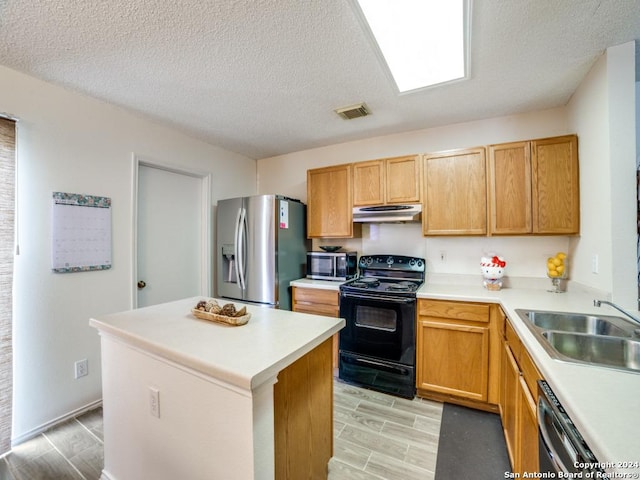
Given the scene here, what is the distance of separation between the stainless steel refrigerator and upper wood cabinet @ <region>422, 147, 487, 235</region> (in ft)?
4.65

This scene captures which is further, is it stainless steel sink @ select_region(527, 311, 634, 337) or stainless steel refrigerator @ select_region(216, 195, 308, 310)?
stainless steel refrigerator @ select_region(216, 195, 308, 310)

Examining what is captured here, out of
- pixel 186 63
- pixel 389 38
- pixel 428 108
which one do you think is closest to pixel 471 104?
pixel 428 108

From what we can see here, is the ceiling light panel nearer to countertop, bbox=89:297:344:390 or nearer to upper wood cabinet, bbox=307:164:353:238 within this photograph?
upper wood cabinet, bbox=307:164:353:238

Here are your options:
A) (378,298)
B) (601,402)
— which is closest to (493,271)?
(378,298)

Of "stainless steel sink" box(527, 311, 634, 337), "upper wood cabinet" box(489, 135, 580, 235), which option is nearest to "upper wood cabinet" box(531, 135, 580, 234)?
"upper wood cabinet" box(489, 135, 580, 235)

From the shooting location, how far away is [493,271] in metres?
2.32

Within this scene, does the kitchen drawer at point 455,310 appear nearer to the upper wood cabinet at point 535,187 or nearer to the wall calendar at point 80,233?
the upper wood cabinet at point 535,187

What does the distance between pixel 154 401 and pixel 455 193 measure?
2.57 metres

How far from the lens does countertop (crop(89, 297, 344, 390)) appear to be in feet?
2.93

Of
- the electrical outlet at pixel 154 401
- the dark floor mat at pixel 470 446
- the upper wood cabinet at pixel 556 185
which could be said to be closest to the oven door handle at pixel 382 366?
the dark floor mat at pixel 470 446

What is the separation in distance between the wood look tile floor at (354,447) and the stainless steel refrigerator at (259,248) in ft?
4.22

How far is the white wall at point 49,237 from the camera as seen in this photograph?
185 cm

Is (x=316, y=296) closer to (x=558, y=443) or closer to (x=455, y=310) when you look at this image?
(x=455, y=310)

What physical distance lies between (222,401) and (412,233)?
8.06 feet
